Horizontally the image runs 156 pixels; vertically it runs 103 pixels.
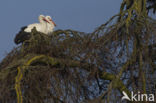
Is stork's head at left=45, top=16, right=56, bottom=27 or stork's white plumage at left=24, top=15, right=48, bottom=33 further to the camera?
stork's head at left=45, top=16, right=56, bottom=27

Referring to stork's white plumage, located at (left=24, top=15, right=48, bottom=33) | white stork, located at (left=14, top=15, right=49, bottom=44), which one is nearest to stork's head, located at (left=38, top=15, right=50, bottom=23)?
stork's white plumage, located at (left=24, top=15, right=48, bottom=33)

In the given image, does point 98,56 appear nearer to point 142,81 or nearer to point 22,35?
point 142,81

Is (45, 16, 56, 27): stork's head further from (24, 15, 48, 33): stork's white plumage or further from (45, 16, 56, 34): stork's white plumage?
(24, 15, 48, 33): stork's white plumage

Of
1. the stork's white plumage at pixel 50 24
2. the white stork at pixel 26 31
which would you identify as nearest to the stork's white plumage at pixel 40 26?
the white stork at pixel 26 31

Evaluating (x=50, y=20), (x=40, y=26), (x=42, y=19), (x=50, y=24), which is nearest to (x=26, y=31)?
(x=40, y=26)

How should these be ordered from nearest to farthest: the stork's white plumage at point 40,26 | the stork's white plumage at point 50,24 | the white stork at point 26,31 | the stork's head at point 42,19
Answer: the white stork at point 26,31
the stork's white plumage at point 40,26
the stork's white plumage at point 50,24
the stork's head at point 42,19

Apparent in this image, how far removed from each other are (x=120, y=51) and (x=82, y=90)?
935mm

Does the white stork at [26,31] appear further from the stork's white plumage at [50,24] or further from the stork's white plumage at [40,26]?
the stork's white plumage at [50,24]

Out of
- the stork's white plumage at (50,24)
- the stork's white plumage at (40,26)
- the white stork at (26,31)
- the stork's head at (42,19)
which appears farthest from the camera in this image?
the stork's head at (42,19)

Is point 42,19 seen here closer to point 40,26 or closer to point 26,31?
point 40,26

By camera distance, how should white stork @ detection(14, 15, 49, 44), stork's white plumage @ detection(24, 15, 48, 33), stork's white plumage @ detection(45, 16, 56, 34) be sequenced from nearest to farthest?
1. white stork @ detection(14, 15, 49, 44)
2. stork's white plumage @ detection(24, 15, 48, 33)
3. stork's white plumage @ detection(45, 16, 56, 34)

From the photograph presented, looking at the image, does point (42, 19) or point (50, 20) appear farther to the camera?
point (50, 20)

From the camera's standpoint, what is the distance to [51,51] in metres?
5.84

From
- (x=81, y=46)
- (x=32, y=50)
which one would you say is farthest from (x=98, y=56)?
(x=32, y=50)
